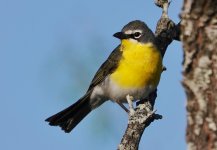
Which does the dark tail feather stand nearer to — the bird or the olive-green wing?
the bird

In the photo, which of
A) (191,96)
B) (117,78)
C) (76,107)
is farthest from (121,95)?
(191,96)

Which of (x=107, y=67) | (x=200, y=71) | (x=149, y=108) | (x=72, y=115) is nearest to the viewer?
(x=200, y=71)

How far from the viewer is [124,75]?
7910 mm

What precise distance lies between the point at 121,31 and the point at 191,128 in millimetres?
4844

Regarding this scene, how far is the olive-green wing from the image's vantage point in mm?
8053

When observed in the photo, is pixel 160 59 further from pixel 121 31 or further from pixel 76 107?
pixel 76 107

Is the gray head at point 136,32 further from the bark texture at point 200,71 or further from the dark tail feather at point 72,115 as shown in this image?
the bark texture at point 200,71

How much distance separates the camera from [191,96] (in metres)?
2.95

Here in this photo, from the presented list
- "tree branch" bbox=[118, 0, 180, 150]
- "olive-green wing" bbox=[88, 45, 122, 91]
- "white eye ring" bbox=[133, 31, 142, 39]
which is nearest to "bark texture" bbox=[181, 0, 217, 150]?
"tree branch" bbox=[118, 0, 180, 150]

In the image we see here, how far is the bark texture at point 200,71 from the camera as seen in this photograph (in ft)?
9.37

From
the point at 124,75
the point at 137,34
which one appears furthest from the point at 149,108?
the point at 137,34

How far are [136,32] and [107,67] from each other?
74cm

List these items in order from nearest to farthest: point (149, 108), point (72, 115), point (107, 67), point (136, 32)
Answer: point (149, 108) < point (136, 32) < point (107, 67) < point (72, 115)

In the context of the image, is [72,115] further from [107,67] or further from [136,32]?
[136,32]
